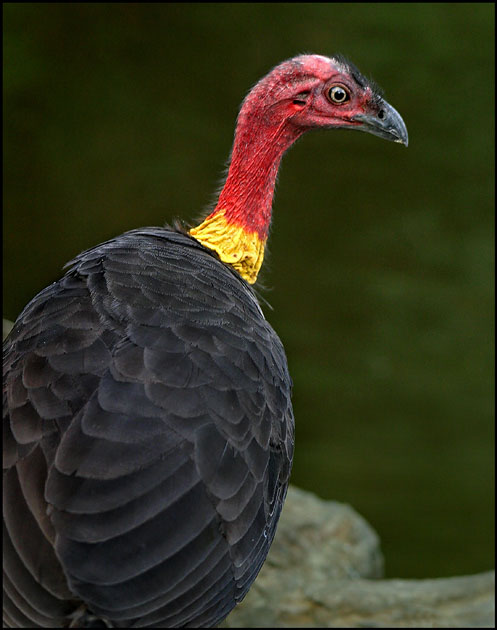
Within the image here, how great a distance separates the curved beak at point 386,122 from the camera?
2.91 meters

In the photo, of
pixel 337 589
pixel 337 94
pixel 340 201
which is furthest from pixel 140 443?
pixel 340 201

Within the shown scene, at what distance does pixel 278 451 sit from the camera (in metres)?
2.33

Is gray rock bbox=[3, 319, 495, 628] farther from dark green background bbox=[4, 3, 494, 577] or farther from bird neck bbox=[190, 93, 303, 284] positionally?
dark green background bbox=[4, 3, 494, 577]

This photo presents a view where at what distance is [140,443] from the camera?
1972 mm

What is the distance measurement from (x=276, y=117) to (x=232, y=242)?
15.6 inches

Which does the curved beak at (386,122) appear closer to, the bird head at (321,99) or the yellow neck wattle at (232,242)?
the bird head at (321,99)

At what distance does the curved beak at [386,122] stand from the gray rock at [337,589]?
160cm

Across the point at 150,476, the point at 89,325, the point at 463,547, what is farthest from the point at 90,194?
the point at 150,476

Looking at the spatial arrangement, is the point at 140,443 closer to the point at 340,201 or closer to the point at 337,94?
the point at 337,94

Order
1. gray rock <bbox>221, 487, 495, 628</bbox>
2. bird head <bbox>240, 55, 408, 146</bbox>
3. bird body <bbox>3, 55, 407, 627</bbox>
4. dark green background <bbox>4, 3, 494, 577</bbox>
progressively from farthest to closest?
dark green background <bbox>4, 3, 494, 577</bbox> → gray rock <bbox>221, 487, 495, 628</bbox> → bird head <bbox>240, 55, 408, 146</bbox> → bird body <bbox>3, 55, 407, 627</bbox>

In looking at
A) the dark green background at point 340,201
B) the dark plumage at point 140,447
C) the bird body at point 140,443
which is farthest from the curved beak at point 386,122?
the dark green background at point 340,201

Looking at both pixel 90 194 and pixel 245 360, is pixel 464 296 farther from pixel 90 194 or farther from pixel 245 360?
pixel 245 360

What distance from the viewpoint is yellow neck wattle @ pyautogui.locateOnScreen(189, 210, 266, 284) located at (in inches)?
115

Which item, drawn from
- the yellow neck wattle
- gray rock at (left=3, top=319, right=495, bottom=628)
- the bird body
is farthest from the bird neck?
gray rock at (left=3, top=319, right=495, bottom=628)
